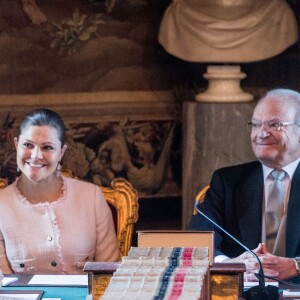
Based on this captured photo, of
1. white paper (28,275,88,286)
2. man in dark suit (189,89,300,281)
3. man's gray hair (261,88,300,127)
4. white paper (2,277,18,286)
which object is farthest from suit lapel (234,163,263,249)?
white paper (2,277,18,286)

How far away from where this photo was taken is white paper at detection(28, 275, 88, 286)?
163 inches

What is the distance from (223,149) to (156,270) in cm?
410

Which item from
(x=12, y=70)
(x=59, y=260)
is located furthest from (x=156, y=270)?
(x=12, y=70)

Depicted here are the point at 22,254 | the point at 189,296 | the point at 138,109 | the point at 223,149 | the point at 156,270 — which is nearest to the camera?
the point at 189,296

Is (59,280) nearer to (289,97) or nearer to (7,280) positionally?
(7,280)

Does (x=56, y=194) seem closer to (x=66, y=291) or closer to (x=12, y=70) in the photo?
(x=66, y=291)

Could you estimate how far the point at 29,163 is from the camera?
4.77 metres

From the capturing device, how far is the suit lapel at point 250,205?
4.91 metres

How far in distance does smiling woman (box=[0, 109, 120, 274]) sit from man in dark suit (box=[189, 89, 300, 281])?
469mm

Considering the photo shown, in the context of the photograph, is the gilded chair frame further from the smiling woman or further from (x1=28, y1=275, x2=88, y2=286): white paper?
(x1=28, y1=275, x2=88, y2=286): white paper

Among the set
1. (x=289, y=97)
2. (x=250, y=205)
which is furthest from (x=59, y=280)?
(x=289, y=97)

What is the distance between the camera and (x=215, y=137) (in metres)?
7.44

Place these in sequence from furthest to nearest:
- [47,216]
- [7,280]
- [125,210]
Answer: [125,210]
[47,216]
[7,280]

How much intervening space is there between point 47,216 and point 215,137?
2.85 m
